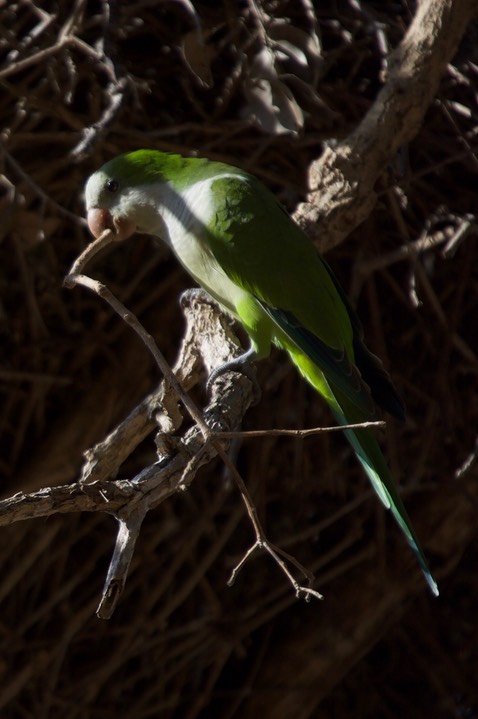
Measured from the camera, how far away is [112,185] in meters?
1.76

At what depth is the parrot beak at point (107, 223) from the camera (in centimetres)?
177

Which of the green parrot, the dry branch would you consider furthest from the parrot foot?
the dry branch

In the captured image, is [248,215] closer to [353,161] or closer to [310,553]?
[353,161]

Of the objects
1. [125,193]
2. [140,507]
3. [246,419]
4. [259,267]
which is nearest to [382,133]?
[259,267]

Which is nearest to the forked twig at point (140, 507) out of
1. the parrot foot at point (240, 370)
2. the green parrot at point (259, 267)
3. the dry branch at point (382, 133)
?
the parrot foot at point (240, 370)

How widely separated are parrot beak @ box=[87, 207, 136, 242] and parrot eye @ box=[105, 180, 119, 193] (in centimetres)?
4

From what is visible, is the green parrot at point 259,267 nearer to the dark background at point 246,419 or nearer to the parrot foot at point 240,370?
the parrot foot at point 240,370

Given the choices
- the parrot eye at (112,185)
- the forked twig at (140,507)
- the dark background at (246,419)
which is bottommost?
the dark background at (246,419)

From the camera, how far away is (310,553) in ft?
7.33

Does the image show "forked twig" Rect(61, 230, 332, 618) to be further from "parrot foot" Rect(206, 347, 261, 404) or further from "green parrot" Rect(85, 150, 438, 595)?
"green parrot" Rect(85, 150, 438, 595)

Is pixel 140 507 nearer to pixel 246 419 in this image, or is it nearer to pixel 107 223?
pixel 107 223

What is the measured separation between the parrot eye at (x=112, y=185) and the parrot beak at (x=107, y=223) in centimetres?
4

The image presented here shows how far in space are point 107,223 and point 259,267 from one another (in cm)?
32

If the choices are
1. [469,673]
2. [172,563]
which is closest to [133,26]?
[172,563]
